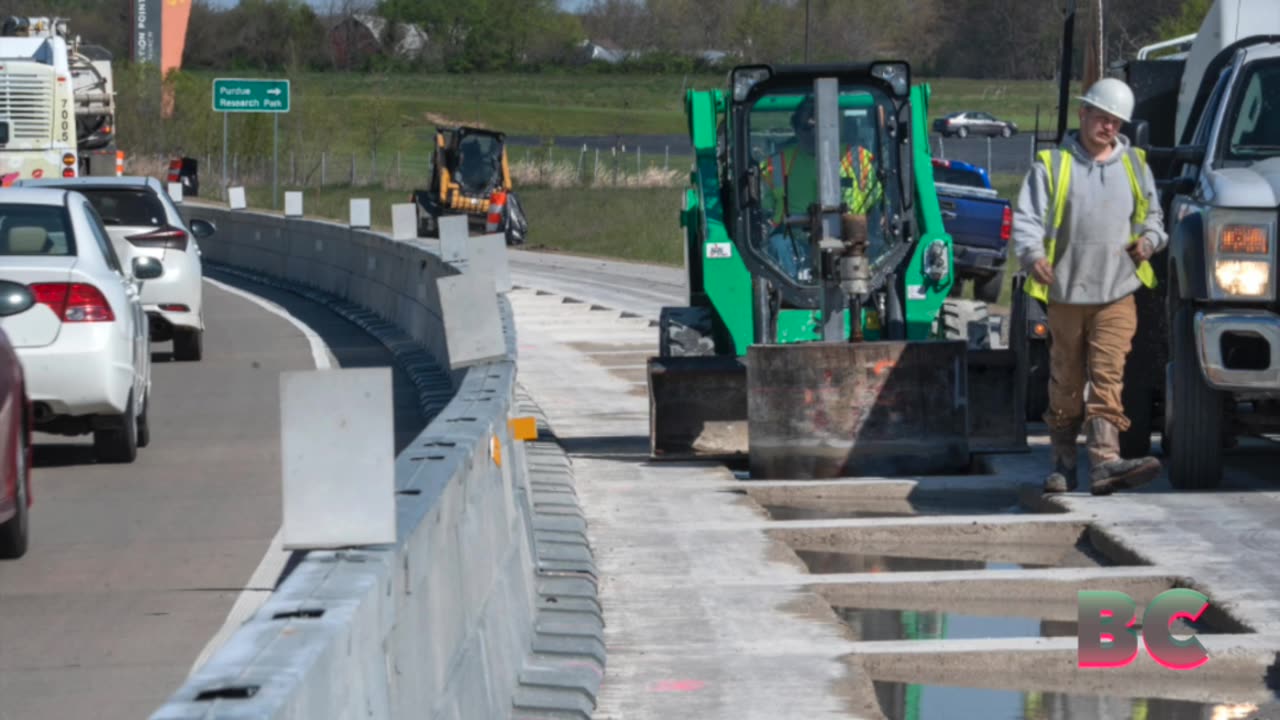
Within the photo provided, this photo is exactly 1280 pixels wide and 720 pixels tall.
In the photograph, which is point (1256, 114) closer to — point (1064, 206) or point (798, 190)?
point (1064, 206)

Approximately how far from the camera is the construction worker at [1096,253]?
1113 cm

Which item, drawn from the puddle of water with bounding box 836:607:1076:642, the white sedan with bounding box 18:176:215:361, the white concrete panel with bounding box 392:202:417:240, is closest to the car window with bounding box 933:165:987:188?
the white concrete panel with bounding box 392:202:417:240

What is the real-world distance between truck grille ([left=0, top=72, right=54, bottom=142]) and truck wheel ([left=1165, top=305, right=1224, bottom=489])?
88.3 ft

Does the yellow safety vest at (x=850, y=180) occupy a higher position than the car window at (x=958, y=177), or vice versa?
the yellow safety vest at (x=850, y=180)

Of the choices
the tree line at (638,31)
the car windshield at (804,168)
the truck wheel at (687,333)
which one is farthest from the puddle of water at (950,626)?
the tree line at (638,31)

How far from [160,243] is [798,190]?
354 inches

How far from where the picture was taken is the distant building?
14050cm

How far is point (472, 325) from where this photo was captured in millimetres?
9656

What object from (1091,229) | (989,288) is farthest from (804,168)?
(989,288)

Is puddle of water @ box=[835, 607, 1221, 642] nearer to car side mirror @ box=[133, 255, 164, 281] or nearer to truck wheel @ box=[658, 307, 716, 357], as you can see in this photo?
truck wheel @ box=[658, 307, 716, 357]

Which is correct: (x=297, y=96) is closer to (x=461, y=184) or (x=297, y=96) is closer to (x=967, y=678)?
(x=461, y=184)

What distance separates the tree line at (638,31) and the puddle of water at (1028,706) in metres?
75.7

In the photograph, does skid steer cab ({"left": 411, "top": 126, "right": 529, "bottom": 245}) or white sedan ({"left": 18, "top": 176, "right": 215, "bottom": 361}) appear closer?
white sedan ({"left": 18, "top": 176, "right": 215, "bottom": 361})

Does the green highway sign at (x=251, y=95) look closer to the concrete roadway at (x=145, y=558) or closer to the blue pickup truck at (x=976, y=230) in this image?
the blue pickup truck at (x=976, y=230)
